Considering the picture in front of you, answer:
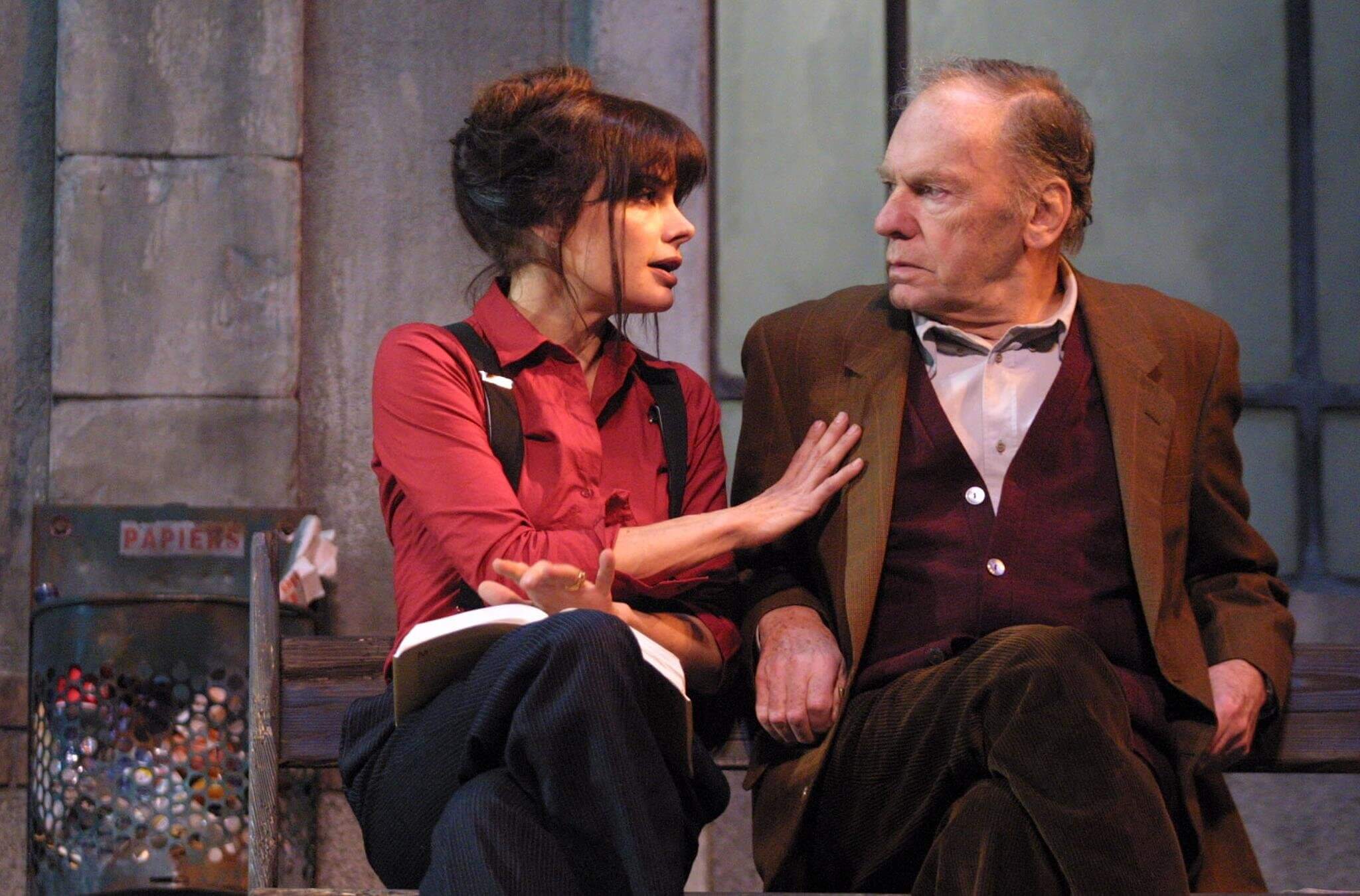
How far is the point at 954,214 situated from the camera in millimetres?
2951

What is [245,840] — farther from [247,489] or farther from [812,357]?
[812,357]

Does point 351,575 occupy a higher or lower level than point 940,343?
lower

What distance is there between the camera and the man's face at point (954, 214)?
116 inches

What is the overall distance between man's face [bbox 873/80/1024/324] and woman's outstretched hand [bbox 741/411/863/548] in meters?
0.27

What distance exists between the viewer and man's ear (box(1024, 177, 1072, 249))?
2.99m

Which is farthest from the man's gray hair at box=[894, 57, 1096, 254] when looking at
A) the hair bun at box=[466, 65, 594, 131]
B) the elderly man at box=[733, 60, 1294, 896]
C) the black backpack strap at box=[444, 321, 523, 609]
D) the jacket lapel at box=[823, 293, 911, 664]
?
the black backpack strap at box=[444, 321, 523, 609]

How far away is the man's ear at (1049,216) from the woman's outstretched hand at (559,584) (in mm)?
1035

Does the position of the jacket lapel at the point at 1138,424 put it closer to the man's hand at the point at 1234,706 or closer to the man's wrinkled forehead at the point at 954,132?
the man's hand at the point at 1234,706

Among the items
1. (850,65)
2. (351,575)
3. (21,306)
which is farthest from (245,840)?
(850,65)

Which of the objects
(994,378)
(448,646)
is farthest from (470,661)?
(994,378)

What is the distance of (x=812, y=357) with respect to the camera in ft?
10.0

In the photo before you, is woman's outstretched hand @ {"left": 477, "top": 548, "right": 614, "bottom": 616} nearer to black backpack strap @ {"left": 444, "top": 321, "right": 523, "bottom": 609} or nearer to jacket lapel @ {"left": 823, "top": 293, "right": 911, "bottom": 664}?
black backpack strap @ {"left": 444, "top": 321, "right": 523, "bottom": 609}

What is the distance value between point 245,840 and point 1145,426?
6.66 feet

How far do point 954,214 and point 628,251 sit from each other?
0.57 metres
